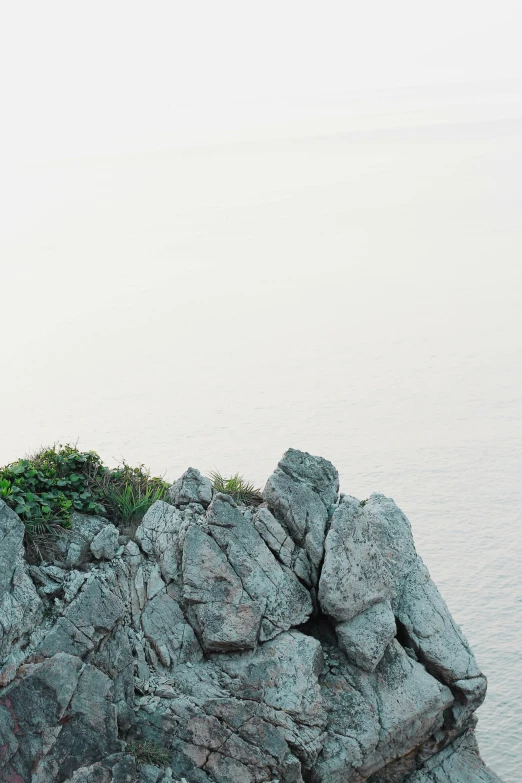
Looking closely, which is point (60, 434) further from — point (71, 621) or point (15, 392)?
point (71, 621)

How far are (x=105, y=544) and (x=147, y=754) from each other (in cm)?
320

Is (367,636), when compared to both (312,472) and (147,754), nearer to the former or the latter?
(312,472)

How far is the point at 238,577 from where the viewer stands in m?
14.8

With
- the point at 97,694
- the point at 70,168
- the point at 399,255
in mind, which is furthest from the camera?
the point at 70,168

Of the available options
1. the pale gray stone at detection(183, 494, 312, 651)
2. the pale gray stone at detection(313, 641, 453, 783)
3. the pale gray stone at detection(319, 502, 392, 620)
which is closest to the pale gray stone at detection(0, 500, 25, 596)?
the pale gray stone at detection(183, 494, 312, 651)

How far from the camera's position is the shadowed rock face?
12.8 meters

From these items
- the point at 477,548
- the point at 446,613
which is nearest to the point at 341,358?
the point at 477,548

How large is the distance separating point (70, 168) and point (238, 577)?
123 metres

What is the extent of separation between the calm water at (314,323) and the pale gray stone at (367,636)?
7023 mm

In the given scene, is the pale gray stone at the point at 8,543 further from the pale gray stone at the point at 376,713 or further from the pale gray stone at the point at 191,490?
the pale gray stone at the point at 376,713

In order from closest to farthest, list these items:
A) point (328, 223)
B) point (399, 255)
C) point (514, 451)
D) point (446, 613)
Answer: point (446, 613)
point (514, 451)
point (399, 255)
point (328, 223)

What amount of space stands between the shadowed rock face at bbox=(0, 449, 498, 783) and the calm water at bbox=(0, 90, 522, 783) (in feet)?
19.8

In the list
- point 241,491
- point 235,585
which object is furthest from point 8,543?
point 241,491

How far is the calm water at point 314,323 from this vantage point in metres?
48.5
